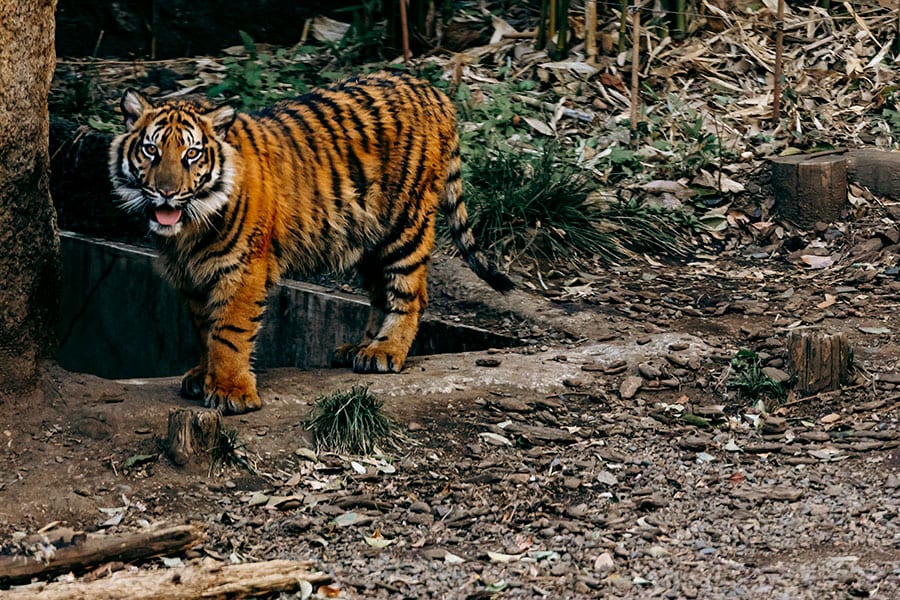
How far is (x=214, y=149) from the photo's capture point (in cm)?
458

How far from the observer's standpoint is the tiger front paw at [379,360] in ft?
17.1

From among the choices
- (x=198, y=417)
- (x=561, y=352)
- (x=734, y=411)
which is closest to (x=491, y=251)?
(x=561, y=352)

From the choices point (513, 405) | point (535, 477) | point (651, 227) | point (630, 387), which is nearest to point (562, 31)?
A: point (651, 227)

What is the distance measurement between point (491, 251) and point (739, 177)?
6.09 ft

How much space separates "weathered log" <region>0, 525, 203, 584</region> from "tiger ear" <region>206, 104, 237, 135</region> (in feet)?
5.38

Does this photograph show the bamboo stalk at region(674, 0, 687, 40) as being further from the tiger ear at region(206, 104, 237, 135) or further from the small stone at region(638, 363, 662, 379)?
the tiger ear at region(206, 104, 237, 135)

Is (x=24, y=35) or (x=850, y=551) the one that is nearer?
(x=850, y=551)

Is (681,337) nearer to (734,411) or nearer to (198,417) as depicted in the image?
(734,411)

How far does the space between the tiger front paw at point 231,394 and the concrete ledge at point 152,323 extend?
1.65 meters

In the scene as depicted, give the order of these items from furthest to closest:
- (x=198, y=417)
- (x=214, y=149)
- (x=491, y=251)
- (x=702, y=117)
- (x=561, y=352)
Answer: (x=702, y=117), (x=491, y=251), (x=561, y=352), (x=214, y=149), (x=198, y=417)

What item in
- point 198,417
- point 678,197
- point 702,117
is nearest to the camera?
point 198,417

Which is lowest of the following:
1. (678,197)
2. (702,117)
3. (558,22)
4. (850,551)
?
(850,551)

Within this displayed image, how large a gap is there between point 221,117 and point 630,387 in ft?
6.61

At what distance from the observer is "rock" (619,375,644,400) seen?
5117 mm
